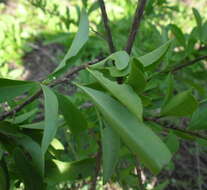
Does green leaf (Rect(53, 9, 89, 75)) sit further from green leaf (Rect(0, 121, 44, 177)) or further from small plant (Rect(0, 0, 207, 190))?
green leaf (Rect(0, 121, 44, 177))

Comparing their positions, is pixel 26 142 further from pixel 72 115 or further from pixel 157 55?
pixel 157 55

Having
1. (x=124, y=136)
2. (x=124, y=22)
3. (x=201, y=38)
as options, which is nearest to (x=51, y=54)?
(x=124, y=22)

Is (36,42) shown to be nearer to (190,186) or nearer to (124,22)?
(124,22)

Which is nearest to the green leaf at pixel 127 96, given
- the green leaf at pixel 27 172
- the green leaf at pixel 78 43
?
the green leaf at pixel 78 43

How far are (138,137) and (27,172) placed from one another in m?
0.28

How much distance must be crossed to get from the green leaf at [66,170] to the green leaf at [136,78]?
0.20 m

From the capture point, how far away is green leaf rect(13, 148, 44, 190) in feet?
1.77

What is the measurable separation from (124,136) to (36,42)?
2.40 metres

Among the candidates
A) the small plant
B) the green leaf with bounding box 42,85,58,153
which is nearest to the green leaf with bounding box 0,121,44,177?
the small plant

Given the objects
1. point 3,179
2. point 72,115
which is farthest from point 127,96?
point 3,179

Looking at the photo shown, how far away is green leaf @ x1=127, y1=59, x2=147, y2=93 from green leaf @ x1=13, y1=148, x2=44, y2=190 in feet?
0.78

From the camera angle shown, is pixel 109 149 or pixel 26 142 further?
pixel 26 142

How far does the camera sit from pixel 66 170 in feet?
1.82

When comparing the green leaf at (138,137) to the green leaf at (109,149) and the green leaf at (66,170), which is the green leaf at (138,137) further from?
the green leaf at (66,170)
